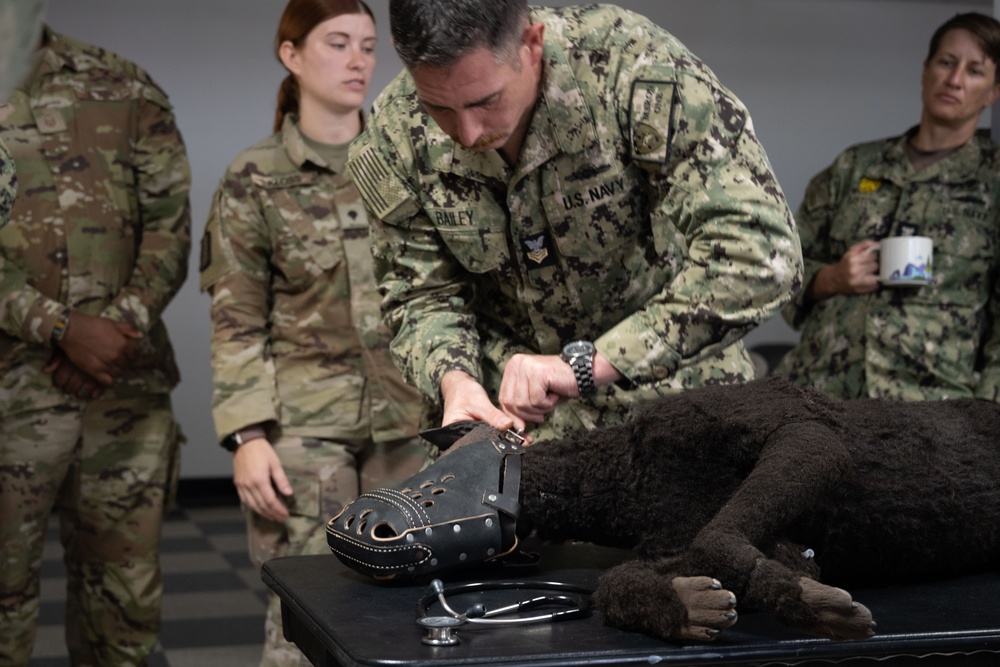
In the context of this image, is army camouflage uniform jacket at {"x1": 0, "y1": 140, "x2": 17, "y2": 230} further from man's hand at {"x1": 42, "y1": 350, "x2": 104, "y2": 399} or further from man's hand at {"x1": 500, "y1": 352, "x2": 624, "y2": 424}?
man's hand at {"x1": 500, "y1": 352, "x2": 624, "y2": 424}

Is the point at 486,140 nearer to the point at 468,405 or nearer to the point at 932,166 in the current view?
the point at 468,405

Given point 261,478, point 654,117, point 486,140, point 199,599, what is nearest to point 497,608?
point 486,140

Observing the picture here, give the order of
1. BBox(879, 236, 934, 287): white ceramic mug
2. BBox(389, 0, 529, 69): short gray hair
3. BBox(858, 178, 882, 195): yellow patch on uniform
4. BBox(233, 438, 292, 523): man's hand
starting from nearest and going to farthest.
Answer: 1. BBox(389, 0, 529, 69): short gray hair
2. BBox(233, 438, 292, 523): man's hand
3. BBox(879, 236, 934, 287): white ceramic mug
4. BBox(858, 178, 882, 195): yellow patch on uniform

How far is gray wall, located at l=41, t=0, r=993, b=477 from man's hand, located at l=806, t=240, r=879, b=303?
2181 mm

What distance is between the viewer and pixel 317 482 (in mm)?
2275

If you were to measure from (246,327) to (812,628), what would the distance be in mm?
1610

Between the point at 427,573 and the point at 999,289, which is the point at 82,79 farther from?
the point at 999,289

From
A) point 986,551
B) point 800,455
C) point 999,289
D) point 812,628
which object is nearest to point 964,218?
point 999,289

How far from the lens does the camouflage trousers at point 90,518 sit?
234cm

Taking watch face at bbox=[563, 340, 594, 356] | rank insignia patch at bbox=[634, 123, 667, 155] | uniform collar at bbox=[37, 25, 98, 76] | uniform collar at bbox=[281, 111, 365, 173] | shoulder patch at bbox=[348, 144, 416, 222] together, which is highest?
uniform collar at bbox=[37, 25, 98, 76]

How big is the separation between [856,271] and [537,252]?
121 cm

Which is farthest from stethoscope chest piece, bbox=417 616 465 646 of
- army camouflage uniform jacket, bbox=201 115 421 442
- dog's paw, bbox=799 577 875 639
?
army camouflage uniform jacket, bbox=201 115 421 442

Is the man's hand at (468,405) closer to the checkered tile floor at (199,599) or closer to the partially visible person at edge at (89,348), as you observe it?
the partially visible person at edge at (89,348)

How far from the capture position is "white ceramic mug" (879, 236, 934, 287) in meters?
2.47
